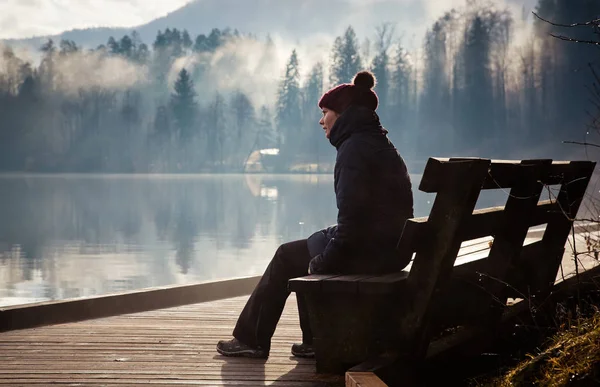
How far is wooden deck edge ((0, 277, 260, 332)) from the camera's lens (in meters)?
5.66

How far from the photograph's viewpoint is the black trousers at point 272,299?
4.62 metres

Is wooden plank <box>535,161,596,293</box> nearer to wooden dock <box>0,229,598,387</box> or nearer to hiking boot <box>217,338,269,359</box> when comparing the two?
wooden dock <box>0,229,598,387</box>

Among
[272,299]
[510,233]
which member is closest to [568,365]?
[510,233]

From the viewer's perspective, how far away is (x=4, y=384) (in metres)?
4.09

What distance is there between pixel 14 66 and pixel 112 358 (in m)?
102

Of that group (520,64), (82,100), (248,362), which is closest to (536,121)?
(520,64)

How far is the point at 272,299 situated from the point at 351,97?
1224mm

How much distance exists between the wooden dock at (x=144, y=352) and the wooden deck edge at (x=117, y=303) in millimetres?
12

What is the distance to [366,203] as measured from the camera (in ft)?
13.4

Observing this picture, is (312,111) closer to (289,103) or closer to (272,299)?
(289,103)

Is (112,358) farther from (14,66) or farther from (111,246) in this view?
(14,66)

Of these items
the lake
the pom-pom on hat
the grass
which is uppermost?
the pom-pom on hat

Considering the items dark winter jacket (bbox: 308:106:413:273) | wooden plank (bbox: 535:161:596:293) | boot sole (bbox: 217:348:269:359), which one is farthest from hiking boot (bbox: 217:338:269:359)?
wooden plank (bbox: 535:161:596:293)

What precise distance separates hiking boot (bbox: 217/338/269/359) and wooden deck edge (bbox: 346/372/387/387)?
133 centimetres
